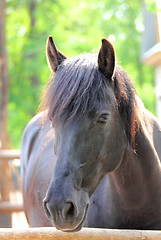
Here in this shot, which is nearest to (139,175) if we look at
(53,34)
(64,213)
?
(64,213)

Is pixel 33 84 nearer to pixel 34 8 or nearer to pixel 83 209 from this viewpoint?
pixel 34 8

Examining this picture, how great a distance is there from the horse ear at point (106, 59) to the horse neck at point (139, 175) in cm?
45

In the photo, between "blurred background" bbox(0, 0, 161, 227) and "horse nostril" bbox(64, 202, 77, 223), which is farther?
"blurred background" bbox(0, 0, 161, 227)

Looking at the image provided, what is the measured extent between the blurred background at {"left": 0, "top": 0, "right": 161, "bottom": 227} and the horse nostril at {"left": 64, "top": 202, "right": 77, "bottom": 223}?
653cm

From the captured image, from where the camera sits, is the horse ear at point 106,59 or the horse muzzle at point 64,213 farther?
the horse ear at point 106,59

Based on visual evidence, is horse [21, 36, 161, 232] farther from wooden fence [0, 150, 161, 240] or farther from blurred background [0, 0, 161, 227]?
blurred background [0, 0, 161, 227]

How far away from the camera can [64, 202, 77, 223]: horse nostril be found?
1.79 metres

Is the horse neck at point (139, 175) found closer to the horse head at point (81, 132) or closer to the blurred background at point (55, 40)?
the horse head at point (81, 132)

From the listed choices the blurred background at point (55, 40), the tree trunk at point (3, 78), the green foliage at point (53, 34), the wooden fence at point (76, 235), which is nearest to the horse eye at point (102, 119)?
the wooden fence at point (76, 235)

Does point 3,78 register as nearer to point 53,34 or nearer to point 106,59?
point 53,34

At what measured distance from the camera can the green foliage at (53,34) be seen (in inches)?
529

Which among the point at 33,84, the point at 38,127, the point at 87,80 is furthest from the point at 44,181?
the point at 33,84

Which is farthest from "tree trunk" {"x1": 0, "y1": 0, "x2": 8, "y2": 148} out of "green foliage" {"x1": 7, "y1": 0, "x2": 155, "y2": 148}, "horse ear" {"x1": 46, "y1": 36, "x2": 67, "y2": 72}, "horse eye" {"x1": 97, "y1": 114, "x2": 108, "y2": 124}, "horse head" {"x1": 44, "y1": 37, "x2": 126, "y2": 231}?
"horse eye" {"x1": 97, "y1": 114, "x2": 108, "y2": 124}

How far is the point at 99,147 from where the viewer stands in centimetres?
206
